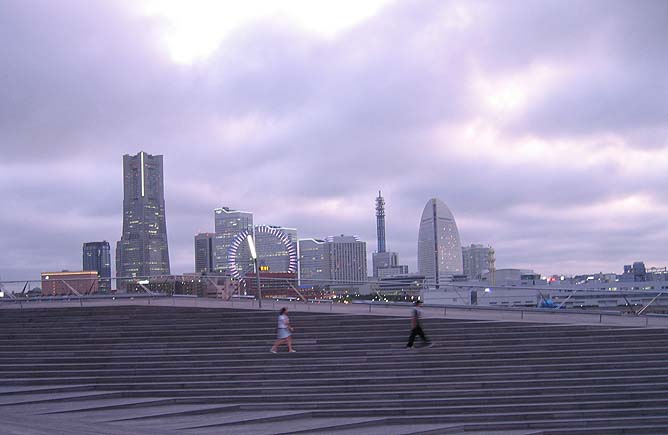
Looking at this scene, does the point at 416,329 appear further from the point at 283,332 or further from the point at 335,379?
the point at 283,332

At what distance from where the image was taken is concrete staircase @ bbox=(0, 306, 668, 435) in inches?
535

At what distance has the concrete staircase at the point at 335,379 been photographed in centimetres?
1358

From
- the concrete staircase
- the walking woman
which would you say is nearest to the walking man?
the concrete staircase

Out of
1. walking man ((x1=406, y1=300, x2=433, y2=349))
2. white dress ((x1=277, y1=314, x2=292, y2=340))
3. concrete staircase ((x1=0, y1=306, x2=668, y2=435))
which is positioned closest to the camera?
concrete staircase ((x1=0, y1=306, x2=668, y2=435))

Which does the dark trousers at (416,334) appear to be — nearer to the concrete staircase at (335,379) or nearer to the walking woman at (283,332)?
the concrete staircase at (335,379)

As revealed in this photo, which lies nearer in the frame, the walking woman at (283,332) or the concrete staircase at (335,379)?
the concrete staircase at (335,379)

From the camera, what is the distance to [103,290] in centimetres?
2823

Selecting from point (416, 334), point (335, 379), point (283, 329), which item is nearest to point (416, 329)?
point (416, 334)

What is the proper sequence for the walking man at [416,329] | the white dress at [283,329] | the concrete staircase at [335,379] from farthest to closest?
the white dress at [283,329], the walking man at [416,329], the concrete staircase at [335,379]

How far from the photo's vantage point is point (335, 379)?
15.7 meters

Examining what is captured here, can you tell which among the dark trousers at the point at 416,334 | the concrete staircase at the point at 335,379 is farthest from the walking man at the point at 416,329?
the concrete staircase at the point at 335,379

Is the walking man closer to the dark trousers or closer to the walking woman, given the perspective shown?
the dark trousers

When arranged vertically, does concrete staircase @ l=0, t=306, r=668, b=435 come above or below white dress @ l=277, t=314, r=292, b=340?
below

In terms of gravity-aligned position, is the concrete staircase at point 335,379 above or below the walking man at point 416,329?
below
